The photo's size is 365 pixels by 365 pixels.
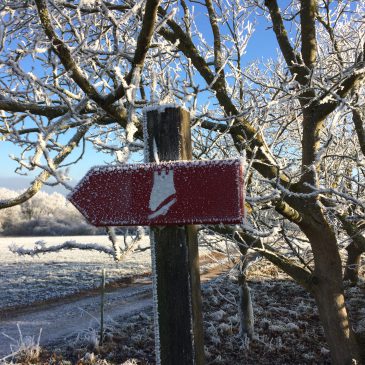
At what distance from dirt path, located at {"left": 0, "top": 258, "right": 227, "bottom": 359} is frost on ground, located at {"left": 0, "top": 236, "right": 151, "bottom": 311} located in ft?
3.13

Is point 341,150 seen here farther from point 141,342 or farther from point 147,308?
Answer: point 147,308

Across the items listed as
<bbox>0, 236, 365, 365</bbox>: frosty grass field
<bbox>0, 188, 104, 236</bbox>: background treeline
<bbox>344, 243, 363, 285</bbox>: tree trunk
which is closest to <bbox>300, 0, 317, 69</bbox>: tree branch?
<bbox>0, 236, 365, 365</bbox>: frosty grass field

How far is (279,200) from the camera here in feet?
10.6

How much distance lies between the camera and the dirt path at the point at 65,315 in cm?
827

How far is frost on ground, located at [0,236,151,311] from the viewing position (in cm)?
1246

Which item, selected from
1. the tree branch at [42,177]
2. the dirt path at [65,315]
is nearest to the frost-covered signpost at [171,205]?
the tree branch at [42,177]

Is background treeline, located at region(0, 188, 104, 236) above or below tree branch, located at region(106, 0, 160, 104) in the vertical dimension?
below

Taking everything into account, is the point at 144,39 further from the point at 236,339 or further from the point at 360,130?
the point at 236,339

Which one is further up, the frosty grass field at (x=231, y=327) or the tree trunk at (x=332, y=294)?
the tree trunk at (x=332, y=294)

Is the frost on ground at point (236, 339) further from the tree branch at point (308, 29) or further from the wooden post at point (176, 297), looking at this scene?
the wooden post at point (176, 297)

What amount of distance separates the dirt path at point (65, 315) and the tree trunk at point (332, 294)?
15.7 feet

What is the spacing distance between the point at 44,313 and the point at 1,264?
1033 cm

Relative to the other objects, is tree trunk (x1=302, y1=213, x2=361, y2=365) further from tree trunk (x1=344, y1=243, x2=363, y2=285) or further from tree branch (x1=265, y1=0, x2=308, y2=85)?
tree trunk (x1=344, y1=243, x2=363, y2=285)

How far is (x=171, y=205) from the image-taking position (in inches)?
56.2
